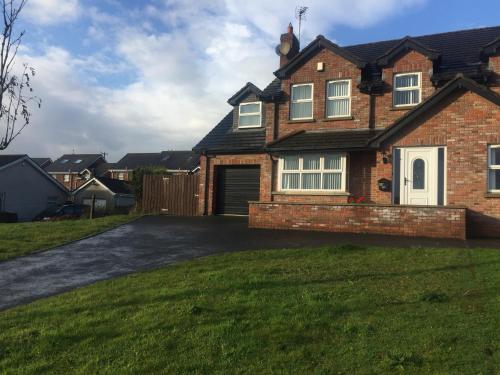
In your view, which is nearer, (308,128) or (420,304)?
(420,304)

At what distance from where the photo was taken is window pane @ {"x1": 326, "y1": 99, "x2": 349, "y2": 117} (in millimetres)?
17688

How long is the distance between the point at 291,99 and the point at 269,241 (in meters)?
8.45

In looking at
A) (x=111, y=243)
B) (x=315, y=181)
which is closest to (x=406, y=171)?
(x=315, y=181)

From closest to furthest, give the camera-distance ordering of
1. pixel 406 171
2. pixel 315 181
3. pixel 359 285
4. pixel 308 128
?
pixel 359 285 < pixel 406 171 < pixel 315 181 < pixel 308 128

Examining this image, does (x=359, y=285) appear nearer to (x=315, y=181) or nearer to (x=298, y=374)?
(x=298, y=374)

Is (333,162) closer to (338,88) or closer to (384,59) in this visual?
(338,88)

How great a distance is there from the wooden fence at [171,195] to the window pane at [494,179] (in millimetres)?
12365

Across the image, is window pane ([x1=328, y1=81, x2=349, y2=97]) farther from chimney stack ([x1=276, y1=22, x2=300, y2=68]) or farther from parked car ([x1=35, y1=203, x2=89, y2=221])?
parked car ([x1=35, y1=203, x2=89, y2=221])

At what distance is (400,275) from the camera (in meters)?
7.32

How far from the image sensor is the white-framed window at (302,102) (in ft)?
60.5

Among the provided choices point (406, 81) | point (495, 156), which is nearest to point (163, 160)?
point (406, 81)

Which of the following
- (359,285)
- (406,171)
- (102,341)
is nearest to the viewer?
(102,341)

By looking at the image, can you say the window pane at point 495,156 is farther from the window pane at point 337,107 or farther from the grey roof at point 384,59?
the window pane at point 337,107

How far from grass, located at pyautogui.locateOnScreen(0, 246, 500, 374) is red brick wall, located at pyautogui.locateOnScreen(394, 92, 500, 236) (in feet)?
19.0
